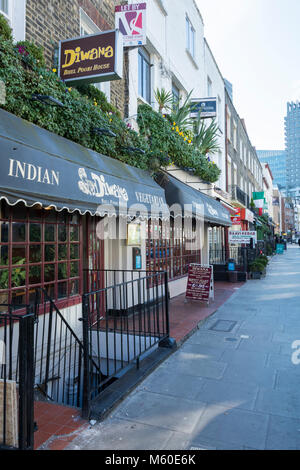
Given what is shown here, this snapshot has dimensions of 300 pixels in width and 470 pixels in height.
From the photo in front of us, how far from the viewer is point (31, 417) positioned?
2875mm

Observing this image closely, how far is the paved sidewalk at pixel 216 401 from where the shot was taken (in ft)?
10.3

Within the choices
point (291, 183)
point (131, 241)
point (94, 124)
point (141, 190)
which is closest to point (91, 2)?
point (94, 124)

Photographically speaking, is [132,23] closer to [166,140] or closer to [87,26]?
[87,26]

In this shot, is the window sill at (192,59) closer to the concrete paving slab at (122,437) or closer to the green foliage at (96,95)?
the green foliage at (96,95)

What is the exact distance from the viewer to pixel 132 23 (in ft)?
24.3

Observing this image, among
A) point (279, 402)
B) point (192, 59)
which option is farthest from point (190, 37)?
point (279, 402)

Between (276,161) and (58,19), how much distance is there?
196758mm

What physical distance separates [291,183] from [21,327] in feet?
629

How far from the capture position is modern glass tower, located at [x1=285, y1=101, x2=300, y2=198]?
17662 centimetres

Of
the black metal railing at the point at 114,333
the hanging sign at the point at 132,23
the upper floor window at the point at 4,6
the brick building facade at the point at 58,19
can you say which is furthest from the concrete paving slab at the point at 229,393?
the hanging sign at the point at 132,23

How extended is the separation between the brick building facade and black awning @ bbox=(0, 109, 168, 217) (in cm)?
189

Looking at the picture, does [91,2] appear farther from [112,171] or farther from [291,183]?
[291,183]

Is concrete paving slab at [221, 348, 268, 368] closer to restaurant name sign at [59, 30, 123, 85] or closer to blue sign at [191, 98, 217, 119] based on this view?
restaurant name sign at [59, 30, 123, 85]

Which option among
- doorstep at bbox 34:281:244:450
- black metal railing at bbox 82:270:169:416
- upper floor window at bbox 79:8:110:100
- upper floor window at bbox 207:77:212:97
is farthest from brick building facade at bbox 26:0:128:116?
upper floor window at bbox 207:77:212:97
